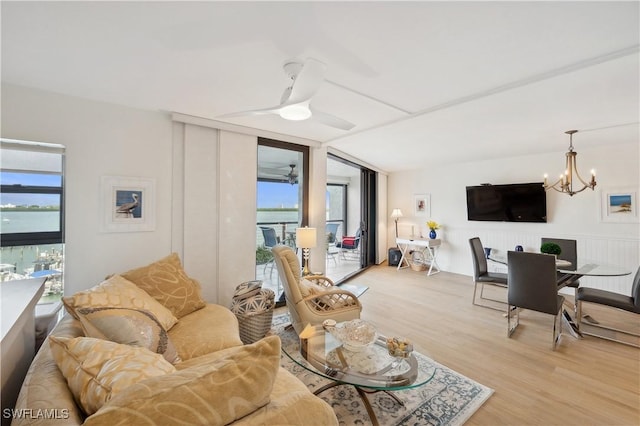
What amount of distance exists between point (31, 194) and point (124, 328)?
6.02 ft

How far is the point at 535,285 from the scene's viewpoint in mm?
2797

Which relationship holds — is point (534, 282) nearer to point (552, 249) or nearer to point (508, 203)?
point (552, 249)

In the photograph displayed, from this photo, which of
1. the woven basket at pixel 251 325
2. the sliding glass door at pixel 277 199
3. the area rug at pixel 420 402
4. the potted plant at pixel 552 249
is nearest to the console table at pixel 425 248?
the potted plant at pixel 552 249

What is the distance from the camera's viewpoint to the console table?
563 cm

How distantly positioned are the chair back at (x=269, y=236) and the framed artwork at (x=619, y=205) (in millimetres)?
5040

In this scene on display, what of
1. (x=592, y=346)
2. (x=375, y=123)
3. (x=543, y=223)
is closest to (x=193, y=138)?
(x=375, y=123)

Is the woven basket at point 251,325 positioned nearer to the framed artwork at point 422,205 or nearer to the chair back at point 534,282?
the chair back at point 534,282

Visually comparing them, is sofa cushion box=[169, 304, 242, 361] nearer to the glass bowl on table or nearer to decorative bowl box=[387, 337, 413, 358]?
the glass bowl on table

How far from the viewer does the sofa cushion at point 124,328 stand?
4.53ft

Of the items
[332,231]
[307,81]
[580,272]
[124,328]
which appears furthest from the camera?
[332,231]

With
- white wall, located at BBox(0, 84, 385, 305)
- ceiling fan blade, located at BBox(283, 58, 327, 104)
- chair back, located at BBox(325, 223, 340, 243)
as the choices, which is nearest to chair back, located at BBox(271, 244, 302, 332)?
white wall, located at BBox(0, 84, 385, 305)

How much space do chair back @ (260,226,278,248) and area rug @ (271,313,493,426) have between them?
74.6 inches

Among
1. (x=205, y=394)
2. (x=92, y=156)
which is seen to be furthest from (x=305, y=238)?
(x=205, y=394)

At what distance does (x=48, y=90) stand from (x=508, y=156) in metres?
6.41
